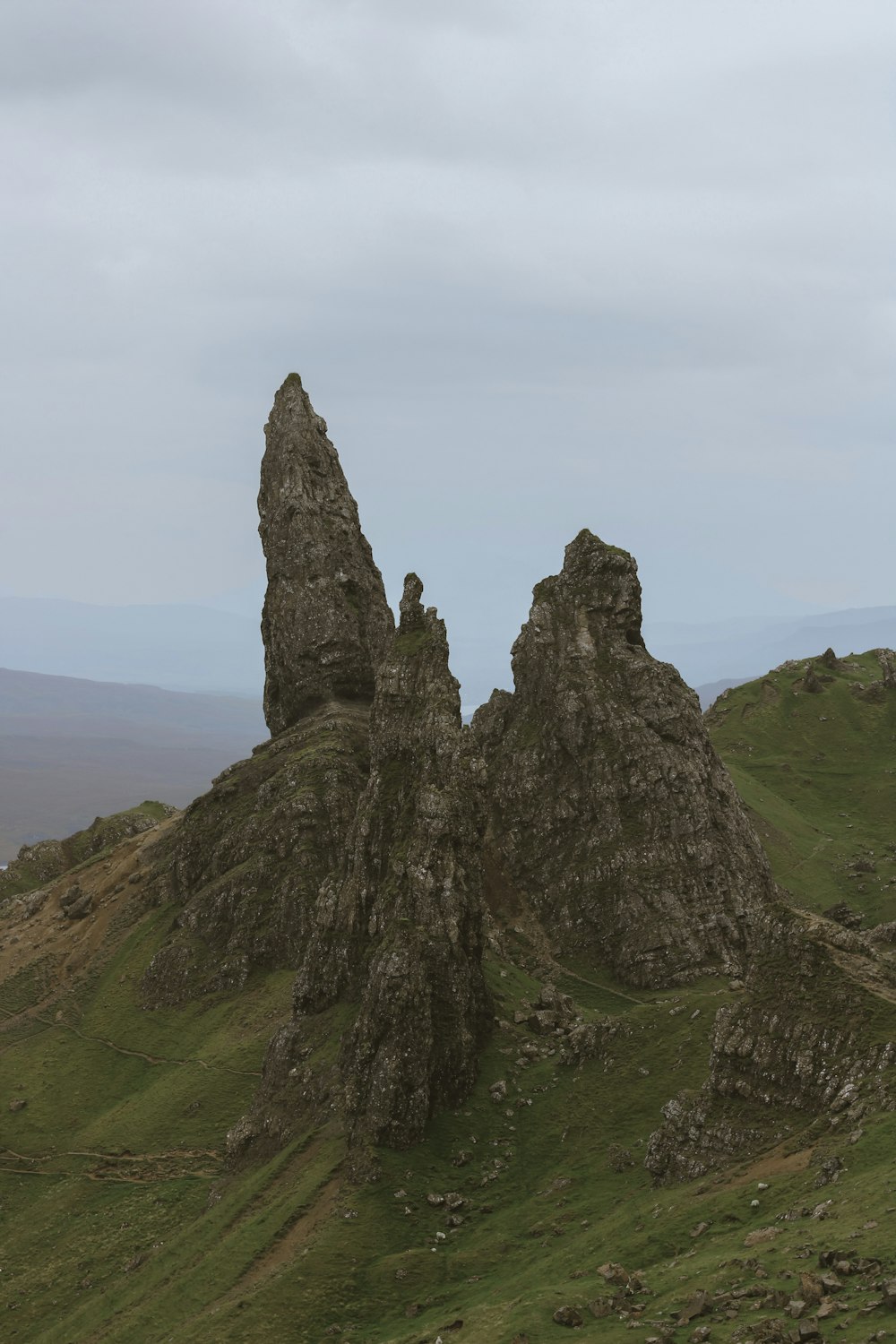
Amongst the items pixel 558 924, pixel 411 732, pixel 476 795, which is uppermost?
pixel 411 732

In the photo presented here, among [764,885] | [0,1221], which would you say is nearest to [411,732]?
[764,885]

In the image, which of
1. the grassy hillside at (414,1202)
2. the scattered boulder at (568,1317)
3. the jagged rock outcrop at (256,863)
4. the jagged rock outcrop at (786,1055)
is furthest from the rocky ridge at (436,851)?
the scattered boulder at (568,1317)

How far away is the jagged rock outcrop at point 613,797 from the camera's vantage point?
108312 mm

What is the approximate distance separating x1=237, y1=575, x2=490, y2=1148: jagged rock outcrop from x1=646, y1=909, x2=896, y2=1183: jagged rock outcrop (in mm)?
18430

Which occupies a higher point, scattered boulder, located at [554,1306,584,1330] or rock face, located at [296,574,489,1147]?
rock face, located at [296,574,489,1147]

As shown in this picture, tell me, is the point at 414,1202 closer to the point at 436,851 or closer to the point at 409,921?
the point at 409,921

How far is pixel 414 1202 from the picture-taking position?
69250mm

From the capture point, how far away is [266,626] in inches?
5876

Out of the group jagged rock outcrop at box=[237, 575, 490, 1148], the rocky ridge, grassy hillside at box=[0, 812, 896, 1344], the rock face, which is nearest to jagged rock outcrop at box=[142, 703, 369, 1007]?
the rocky ridge

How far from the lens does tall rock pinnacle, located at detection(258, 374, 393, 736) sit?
142m

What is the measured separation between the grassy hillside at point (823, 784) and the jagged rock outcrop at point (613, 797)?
80.4 feet

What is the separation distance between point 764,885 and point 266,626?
7142 cm

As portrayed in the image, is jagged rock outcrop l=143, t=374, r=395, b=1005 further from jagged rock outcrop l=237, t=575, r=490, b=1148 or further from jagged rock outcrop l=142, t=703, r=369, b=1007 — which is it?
jagged rock outcrop l=237, t=575, r=490, b=1148

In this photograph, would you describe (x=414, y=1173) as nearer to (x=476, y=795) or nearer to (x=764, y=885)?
(x=476, y=795)
